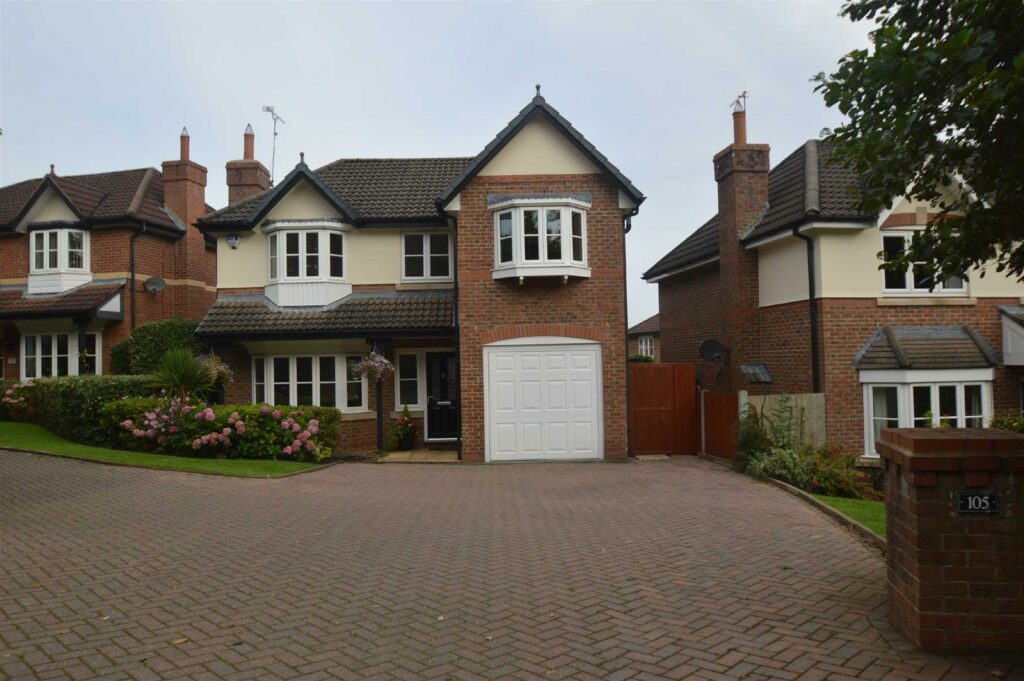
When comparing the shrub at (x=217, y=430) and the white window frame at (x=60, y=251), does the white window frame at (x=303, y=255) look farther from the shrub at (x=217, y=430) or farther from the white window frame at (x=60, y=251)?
the white window frame at (x=60, y=251)

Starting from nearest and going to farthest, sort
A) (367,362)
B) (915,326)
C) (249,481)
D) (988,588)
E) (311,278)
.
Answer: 1. (988,588)
2. (249,481)
3. (915,326)
4. (367,362)
5. (311,278)

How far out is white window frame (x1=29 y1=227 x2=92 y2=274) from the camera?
70.4ft

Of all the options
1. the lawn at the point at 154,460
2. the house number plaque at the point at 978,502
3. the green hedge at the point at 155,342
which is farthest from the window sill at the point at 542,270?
the house number plaque at the point at 978,502

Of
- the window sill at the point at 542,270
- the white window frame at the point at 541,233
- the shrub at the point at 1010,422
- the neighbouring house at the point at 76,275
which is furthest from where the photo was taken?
the neighbouring house at the point at 76,275

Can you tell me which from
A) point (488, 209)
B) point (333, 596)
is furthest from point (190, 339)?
point (333, 596)

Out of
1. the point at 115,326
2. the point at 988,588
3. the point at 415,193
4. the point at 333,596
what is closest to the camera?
the point at 988,588

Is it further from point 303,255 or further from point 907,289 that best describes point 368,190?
point 907,289

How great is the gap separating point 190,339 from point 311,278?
4.65m

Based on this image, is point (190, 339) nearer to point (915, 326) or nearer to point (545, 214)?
point (545, 214)

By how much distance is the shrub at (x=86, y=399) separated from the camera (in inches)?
618

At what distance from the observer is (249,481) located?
39.9ft

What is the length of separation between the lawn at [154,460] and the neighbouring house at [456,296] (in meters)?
3.44

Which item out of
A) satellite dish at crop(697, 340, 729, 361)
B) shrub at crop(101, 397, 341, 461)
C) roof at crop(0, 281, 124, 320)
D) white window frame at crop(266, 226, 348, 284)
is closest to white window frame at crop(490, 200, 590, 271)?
satellite dish at crop(697, 340, 729, 361)

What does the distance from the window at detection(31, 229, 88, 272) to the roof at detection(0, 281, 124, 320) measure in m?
0.91
